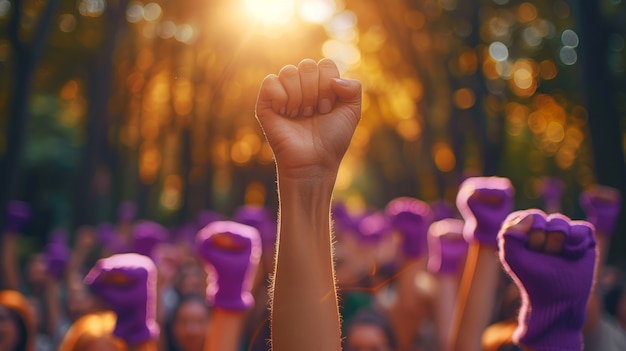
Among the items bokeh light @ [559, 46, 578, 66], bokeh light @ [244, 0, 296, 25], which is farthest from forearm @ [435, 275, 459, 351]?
bokeh light @ [559, 46, 578, 66]

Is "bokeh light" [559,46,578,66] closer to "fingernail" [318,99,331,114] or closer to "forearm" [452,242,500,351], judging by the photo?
"forearm" [452,242,500,351]

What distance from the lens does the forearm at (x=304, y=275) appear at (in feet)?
5.97

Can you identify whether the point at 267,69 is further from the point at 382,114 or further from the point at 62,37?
the point at 62,37

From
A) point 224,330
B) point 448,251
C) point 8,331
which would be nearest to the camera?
point 224,330

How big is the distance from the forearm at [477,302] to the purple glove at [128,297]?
123 cm

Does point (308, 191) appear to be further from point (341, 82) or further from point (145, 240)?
point (145, 240)

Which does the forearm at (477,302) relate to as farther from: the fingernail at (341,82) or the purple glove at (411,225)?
the purple glove at (411,225)

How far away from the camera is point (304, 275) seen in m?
1.83

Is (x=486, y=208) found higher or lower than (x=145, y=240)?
higher

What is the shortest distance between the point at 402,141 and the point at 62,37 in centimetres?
1539

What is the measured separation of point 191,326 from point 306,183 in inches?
129

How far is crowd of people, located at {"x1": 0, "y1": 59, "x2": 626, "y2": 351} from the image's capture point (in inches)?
73.2

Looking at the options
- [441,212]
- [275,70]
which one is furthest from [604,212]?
[275,70]

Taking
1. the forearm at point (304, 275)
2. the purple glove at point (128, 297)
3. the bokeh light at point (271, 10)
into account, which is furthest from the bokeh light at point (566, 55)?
the forearm at point (304, 275)
